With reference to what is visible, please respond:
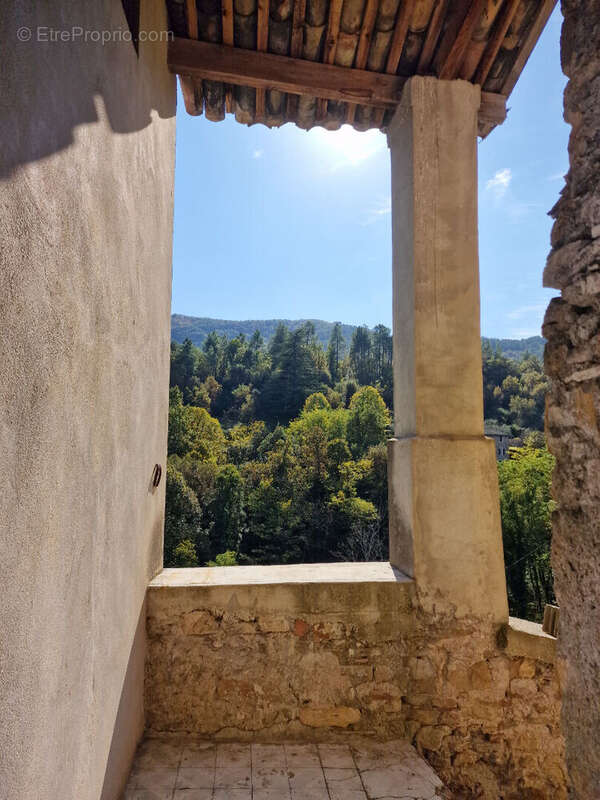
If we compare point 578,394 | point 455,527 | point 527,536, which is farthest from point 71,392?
point 527,536

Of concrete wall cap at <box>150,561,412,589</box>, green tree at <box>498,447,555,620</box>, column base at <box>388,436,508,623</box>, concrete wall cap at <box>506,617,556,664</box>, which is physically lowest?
green tree at <box>498,447,555,620</box>

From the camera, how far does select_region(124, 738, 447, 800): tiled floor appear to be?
2.22m

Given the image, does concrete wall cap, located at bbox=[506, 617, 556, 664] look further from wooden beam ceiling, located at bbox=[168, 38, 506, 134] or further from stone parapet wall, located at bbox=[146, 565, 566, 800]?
wooden beam ceiling, located at bbox=[168, 38, 506, 134]

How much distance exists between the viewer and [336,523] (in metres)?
29.9

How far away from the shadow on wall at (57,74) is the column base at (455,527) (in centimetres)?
216

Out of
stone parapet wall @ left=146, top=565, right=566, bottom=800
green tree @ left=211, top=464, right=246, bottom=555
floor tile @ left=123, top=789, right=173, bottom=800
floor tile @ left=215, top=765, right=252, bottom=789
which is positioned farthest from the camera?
green tree @ left=211, top=464, right=246, bottom=555

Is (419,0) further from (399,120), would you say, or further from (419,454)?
(419,454)

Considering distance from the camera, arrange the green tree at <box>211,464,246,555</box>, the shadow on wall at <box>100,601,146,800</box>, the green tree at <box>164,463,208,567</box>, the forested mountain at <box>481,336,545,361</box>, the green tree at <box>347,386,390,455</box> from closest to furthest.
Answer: the shadow on wall at <box>100,601,146,800</box> → the green tree at <box>164,463,208,567</box> → the green tree at <box>211,464,246,555</box> → the green tree at <box>347,386,390,455</box> → the forested mountain at <box>481,336,545,361</box>

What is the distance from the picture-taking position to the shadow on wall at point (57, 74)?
1062 mm

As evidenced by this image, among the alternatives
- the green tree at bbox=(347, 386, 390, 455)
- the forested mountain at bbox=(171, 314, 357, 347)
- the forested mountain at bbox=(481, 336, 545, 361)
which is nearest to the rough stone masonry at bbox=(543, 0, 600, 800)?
the green tree at bbox=(347, 386, 390, 455)

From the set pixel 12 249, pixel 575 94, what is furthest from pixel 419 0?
pixel 12 249

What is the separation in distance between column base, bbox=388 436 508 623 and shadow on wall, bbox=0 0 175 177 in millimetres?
2162

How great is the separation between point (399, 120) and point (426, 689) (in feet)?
11.1

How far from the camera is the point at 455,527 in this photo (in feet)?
9.27
